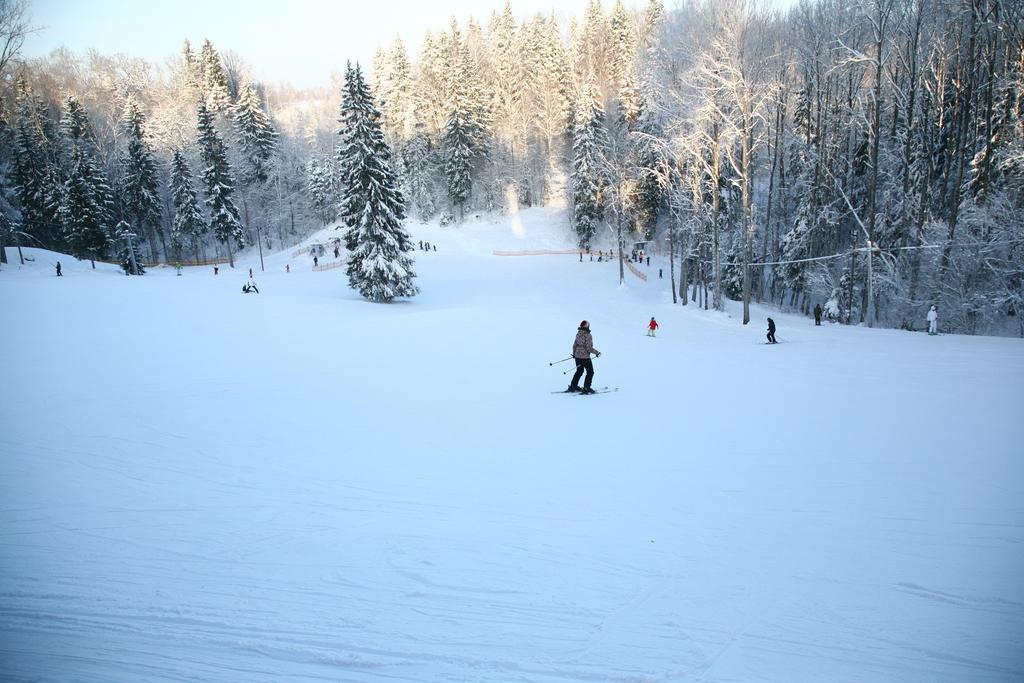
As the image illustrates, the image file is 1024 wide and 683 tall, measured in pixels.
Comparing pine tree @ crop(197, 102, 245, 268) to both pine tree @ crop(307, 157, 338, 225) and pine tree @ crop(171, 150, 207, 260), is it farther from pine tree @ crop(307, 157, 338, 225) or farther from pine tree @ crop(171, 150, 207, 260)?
pine tree @ crop(307, 157, 338, 225)

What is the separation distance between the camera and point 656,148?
23.8m

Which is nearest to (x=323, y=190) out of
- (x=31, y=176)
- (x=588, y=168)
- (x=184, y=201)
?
(x=184, y=201)

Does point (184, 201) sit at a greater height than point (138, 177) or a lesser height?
lesser

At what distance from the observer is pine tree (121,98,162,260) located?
47281 millimetres

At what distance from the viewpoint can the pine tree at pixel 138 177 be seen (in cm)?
4728

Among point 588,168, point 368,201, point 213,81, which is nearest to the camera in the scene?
point 368,201

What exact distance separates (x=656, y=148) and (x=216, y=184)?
1697 inches

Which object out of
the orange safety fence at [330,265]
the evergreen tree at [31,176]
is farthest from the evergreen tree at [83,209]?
the orange safety fence at [330,265]

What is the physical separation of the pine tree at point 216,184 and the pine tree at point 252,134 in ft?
22.8

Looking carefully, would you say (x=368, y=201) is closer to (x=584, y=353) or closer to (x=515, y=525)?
(x=584, y=353)

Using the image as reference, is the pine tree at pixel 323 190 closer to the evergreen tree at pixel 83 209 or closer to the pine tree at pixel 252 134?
the pine tree at pixel 252 134

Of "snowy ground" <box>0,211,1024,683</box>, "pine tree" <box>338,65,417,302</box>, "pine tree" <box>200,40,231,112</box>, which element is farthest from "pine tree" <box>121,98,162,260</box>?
"snowy ground" <box>0,211,1024,683</box>

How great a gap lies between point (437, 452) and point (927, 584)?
5850 millimetres

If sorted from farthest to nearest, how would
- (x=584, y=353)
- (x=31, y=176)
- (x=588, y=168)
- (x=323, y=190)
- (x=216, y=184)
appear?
1. (x=323, y=190)
2. (x=216, y=184)
3. (x=588, y=168)
4. (x=31, y=176)
5. (x=584, y=353)
